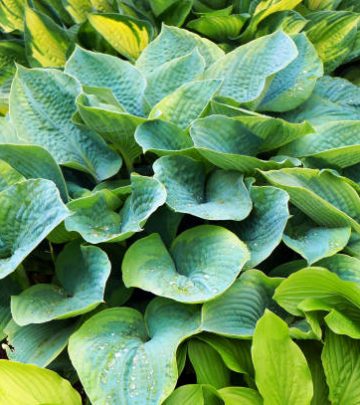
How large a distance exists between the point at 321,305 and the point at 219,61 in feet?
2.28

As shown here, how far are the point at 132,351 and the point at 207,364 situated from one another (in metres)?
0.14

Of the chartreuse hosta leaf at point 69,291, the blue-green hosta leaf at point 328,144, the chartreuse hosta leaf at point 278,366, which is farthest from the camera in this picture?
the blue-green hosta leaf at point 328,144

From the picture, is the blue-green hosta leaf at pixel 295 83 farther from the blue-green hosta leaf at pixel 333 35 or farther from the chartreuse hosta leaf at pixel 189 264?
the chartreuse hosta leaf at pixel 189 264

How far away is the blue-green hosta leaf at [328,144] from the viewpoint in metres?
1.25

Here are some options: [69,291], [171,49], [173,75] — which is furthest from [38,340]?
[171,49]

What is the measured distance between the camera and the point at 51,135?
1310mm

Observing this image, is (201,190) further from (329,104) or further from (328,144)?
(329,104)

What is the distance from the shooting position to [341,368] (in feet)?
3.30

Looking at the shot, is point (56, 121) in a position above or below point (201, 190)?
above

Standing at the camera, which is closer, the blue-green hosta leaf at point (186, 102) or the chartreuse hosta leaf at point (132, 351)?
the chartreuse hosta leaf at point (132, 351)

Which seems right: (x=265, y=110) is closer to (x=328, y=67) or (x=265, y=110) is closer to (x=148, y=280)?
(x=328, y=67)

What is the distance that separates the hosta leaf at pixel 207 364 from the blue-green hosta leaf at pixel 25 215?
33cm

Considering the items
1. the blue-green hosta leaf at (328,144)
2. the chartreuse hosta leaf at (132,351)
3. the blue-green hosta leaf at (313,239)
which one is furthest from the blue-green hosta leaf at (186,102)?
the chartreuse hosta leaf at (132,351)

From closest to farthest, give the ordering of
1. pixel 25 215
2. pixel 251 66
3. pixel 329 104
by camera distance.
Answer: pixel 25 215, pixel 251 66, pixel 329 104
